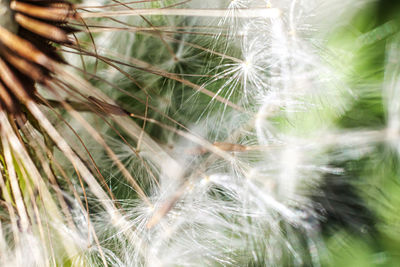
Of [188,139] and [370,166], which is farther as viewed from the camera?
[188,139]

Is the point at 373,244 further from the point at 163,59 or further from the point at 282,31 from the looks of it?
the point at 163,59

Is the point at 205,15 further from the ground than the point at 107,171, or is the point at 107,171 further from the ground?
the point at 205,15

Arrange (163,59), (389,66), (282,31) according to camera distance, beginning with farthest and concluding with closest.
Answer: (163,59), (282,31), (389,66)

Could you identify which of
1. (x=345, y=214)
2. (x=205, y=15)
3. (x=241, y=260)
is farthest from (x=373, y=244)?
(x=205, y=15)

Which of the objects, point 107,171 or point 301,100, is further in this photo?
point 107,171

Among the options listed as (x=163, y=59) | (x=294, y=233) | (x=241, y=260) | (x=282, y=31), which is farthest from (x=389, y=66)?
(x=163, y=59)

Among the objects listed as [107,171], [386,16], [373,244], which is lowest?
[373,244]

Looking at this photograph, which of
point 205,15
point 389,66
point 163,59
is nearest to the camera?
point 389,66

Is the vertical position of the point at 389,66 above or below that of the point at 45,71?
below

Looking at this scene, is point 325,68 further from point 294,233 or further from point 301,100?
point 294,233
